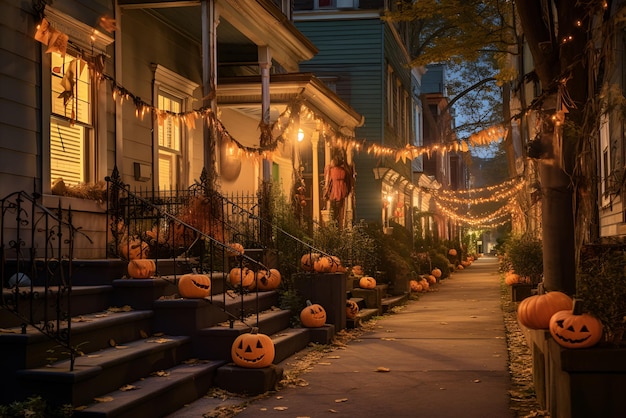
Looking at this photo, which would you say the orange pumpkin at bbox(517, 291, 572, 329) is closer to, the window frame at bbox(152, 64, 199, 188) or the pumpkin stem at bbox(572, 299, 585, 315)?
the pumpkin stem at bbox(572, 299, 585, 315)

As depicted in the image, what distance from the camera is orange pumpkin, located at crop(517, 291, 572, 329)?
7344 millimetres

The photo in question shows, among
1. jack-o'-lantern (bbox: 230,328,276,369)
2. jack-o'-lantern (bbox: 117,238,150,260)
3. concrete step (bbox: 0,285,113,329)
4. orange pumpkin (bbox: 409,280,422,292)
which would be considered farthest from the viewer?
orange pumpkin (bbox: 409,280,422,292)

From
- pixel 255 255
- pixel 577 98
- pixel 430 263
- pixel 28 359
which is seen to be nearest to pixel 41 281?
pixel 28 359

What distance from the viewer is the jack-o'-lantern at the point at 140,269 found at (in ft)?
30.8

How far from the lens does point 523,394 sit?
27.2 ft

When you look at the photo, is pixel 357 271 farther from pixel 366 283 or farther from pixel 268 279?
pixel 268 279

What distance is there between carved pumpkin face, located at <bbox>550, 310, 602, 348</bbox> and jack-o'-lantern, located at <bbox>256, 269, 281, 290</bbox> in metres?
6.45

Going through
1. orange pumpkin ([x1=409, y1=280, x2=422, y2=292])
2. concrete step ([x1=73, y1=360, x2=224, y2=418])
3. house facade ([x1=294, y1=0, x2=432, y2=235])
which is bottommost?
concrete step ([x1=73, y1=360, x2=224, y2=418])

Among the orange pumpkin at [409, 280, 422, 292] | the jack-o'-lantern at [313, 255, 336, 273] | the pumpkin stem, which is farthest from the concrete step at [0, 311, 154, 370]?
the orange pumpkin at [409, 280, 422, 292]

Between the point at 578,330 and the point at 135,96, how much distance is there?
27.1ft

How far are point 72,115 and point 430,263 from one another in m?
20.3

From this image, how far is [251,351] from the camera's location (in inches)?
338

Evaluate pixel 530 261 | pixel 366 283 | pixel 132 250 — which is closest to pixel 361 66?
pixel 366 283

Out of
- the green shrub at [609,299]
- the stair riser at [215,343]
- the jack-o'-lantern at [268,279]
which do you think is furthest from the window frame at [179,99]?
the green shrub at [609,299]
